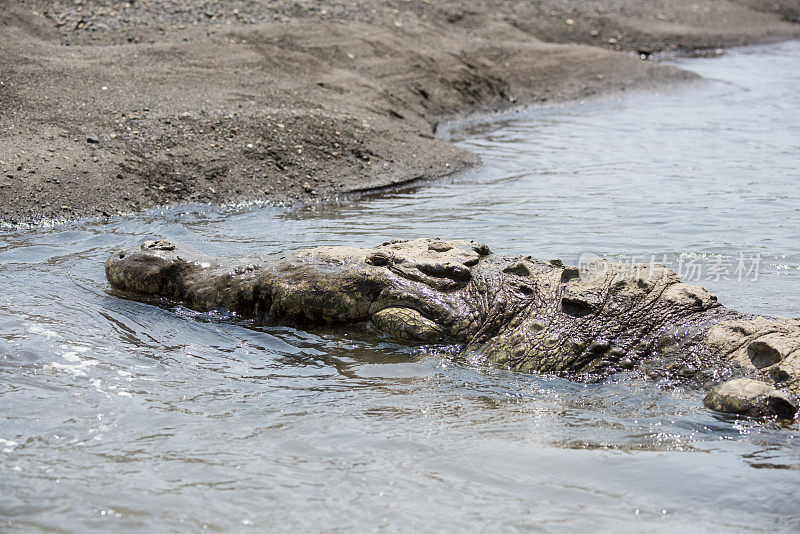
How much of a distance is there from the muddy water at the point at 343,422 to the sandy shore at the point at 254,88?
147 cm

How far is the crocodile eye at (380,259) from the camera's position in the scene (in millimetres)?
5000

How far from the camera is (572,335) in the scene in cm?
460

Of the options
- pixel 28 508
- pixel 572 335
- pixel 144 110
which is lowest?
pixel 28 508

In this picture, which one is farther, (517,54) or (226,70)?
(517,54)

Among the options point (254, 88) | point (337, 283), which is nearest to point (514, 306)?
point (337, 283)

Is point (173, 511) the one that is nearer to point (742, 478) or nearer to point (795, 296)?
point (742, 478)

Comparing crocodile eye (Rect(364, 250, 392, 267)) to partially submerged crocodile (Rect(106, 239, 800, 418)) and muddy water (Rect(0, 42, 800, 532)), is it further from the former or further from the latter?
muddy water (Rect(0, 42, 800, 532))

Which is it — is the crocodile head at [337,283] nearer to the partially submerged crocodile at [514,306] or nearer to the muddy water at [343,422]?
the partially submerged crocodile at [514,306]

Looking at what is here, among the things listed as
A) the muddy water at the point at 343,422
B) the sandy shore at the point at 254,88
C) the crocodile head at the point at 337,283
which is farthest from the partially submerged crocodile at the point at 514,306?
the sandy shore at the point at 254,88

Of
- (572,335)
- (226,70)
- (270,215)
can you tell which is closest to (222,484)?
(572,335)

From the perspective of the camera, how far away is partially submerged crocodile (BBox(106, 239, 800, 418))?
427 centimetres

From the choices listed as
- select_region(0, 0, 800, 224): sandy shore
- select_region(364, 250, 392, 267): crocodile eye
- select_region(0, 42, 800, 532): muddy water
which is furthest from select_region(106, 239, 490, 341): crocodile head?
select_region(0, 0, 800, 224): sandy shore

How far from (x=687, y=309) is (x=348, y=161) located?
603 centimetres

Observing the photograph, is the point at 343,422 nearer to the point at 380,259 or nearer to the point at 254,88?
the point at 380,259
